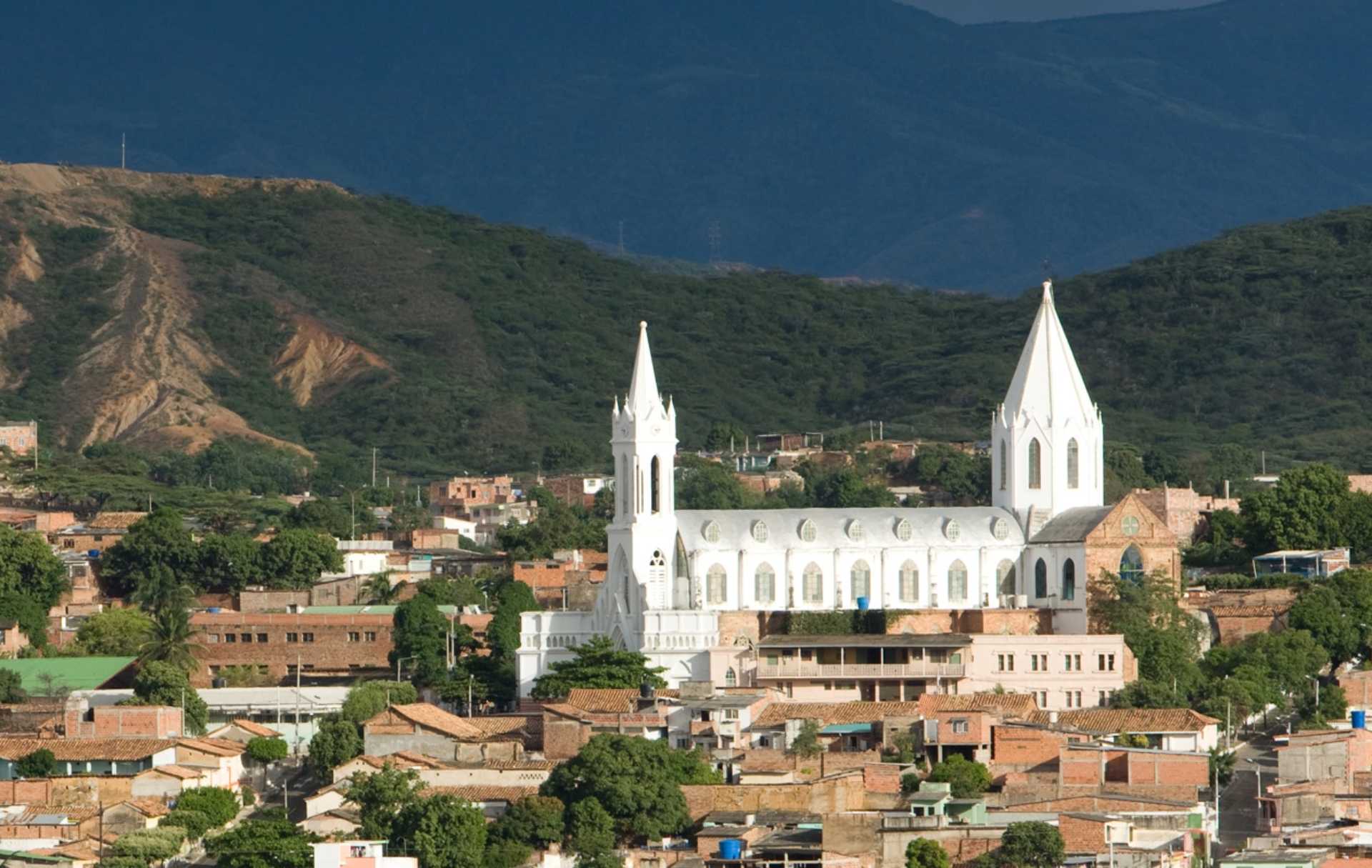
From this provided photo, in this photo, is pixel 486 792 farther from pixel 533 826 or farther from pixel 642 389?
pixel 642 389

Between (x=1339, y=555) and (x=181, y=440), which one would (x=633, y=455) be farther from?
(x=181, y=440)

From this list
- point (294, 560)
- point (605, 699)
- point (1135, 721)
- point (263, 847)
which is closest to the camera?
point (263, 847)

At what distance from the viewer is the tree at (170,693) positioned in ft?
258

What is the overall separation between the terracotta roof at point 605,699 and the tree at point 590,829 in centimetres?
1050

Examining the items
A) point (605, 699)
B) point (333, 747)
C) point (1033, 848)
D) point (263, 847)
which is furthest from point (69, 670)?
point (1033, 848)

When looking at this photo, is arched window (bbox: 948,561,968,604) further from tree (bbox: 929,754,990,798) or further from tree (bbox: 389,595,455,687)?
tree (bbox: 929,754,990,798)

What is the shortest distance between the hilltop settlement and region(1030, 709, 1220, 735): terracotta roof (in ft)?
0.48

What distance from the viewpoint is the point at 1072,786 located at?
64.9 m

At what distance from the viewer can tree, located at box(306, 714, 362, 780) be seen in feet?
236

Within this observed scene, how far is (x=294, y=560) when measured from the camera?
101 metres

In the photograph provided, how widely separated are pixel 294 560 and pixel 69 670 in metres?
15.4

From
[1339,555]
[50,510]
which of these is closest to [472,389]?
[50,510]

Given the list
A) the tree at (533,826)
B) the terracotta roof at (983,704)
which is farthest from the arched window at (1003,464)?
the tree at (533,826)

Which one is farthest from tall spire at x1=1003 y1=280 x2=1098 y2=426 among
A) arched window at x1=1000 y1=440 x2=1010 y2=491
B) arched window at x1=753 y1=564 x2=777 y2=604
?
arched window at x1=753 y1=564 x2=777 y2=604
